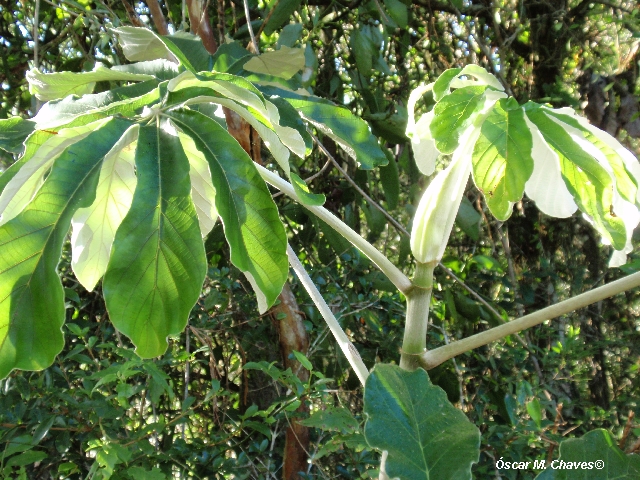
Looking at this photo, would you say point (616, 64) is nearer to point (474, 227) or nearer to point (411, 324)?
point (474, 227)

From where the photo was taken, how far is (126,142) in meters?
0.54

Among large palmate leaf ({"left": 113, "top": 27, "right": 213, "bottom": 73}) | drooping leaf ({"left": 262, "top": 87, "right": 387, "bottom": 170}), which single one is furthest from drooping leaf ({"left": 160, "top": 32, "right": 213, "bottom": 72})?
drooping leaf ({"left": 262, "top": 87, "right": 387, "bottom": 170})

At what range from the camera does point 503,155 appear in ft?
1.69

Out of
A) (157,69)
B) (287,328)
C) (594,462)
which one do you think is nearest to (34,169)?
(157,69)

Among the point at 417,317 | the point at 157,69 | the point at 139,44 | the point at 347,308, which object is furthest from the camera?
the point at 347,308

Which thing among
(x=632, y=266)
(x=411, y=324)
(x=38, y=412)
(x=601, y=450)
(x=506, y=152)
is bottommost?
(x=38, y=412)

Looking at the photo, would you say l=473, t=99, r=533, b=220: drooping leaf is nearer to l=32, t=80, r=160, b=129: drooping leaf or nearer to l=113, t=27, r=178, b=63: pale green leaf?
l=32, t=80, r=160, b=129: drooping leaf

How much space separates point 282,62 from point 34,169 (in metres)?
0.48

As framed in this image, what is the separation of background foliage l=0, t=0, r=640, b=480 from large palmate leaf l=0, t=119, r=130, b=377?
42 centimetres

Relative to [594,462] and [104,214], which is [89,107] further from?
[594,462]

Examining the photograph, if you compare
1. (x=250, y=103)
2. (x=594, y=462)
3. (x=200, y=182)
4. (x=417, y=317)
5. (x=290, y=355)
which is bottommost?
(x=290, y=355)

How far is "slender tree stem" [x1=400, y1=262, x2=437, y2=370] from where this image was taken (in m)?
0.57

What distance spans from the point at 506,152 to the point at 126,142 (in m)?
0.34

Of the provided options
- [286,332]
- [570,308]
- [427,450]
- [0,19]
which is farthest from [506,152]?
[0,19]
